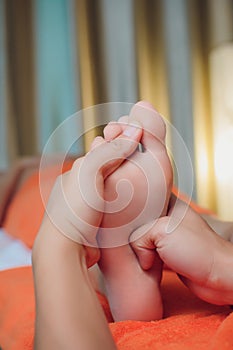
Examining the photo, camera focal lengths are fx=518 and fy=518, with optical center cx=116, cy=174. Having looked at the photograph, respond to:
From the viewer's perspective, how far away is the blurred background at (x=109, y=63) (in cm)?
239

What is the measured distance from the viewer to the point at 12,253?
4.68 feet

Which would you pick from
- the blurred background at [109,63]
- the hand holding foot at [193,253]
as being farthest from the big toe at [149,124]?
the blurred background at [109,63]

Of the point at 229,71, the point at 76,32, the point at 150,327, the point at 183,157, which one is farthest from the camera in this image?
the point at 76,32

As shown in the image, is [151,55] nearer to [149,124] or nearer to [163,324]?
[149,124]

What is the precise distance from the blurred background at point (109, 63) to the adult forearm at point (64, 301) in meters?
1.72

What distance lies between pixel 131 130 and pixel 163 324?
0.96 ft

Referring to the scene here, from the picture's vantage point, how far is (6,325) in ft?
2.90

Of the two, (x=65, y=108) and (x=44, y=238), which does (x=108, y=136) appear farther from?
(x=65, y=108)

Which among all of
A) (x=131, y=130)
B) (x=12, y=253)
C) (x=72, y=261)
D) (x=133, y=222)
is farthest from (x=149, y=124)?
(x=12, y=253)

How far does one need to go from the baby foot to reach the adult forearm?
3.1 inches

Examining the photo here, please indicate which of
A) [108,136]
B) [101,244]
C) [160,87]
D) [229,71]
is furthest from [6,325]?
[160,87]

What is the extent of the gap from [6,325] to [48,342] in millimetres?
284

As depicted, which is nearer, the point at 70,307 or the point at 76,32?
the point at 70,307

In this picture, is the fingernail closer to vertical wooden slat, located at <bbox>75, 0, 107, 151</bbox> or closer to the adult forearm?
the adult forearm
